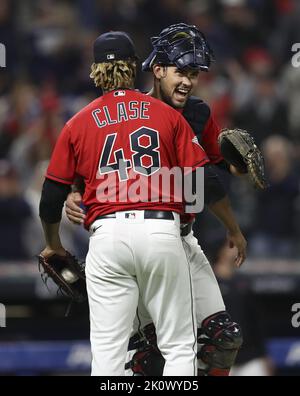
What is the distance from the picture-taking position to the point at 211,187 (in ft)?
17.6

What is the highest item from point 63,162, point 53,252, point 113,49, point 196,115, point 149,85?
point 149,85

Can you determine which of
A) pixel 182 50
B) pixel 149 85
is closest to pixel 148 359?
pixel 182 50

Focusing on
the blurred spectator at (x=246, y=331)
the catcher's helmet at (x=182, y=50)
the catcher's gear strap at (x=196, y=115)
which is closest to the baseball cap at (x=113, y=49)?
the catcher's helmet at (x=182, y=50)

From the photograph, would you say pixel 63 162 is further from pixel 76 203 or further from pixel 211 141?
pixel 211 141

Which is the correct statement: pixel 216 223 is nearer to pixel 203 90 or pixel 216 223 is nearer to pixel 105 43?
pixel 203 90

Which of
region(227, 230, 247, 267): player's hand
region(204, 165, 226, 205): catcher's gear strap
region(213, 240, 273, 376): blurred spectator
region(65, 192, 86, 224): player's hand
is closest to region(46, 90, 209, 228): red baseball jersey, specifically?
region(65, 192, 86, 224): player's hand

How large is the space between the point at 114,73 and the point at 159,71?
379 mm

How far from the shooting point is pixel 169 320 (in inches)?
198

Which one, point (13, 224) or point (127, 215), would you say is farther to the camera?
point (13, 224)

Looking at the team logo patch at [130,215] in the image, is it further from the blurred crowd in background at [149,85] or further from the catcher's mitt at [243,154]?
the blurred crowd in background at [149,85]

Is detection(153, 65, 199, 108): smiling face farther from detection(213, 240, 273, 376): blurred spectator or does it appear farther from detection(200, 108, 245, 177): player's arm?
detection(213, 240, 273, 376): blurred spectator

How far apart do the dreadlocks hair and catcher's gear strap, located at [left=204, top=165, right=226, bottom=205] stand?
0.60m
